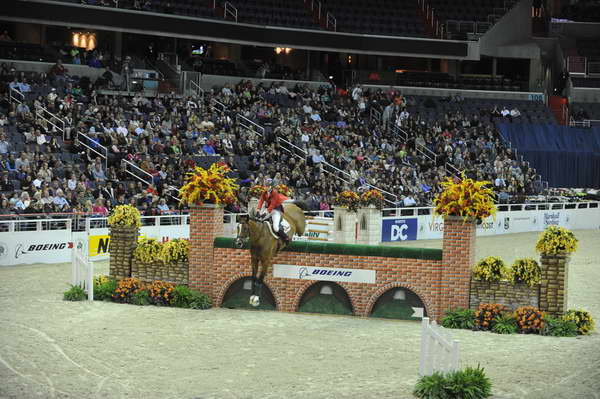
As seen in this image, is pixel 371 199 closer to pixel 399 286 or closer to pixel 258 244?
pixel 399 286

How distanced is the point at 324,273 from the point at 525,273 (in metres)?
4.26

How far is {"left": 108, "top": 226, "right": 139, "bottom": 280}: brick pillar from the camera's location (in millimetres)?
23875

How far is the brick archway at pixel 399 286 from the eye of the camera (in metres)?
21.6

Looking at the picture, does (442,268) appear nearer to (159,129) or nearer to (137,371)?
(137,371)

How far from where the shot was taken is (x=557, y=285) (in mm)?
20422

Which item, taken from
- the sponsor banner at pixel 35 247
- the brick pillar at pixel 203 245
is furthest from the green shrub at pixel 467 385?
the sponsor banner at pixel 35 247

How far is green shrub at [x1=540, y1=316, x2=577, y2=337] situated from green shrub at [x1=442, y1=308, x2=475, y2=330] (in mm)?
1427

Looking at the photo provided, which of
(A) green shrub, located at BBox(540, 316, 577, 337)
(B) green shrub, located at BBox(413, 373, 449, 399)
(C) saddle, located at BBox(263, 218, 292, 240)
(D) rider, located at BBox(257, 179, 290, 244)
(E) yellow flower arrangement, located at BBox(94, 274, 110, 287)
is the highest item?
(D) rider, located at BBox(257, 179, 290, 244)

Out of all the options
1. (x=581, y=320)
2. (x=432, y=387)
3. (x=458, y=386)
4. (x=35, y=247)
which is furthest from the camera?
(x=35, y=247)

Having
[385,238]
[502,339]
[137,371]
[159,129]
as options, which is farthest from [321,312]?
[159,129]

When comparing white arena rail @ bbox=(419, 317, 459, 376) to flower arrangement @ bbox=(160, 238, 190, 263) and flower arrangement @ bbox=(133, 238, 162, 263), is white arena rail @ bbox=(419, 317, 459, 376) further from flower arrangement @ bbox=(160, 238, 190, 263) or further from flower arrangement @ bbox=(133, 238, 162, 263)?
flower arrangement @ bbox=(133, 238, 162, 263)

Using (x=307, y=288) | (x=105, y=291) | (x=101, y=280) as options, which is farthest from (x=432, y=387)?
(x=101, y=280)

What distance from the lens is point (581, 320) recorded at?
20719 mm

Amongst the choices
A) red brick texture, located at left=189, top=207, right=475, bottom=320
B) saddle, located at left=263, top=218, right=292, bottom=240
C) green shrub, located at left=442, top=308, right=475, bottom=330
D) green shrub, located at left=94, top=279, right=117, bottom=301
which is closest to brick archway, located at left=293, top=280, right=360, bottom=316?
red brick texture, located at left=189, top=207, right=475, bottom=320
